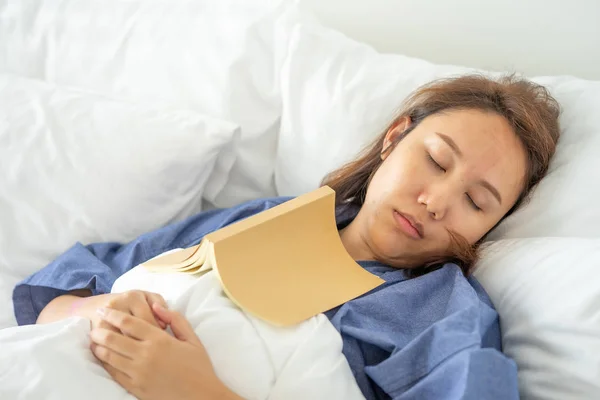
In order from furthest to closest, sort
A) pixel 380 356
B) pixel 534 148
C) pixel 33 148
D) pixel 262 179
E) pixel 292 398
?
pixel 262 179 < pixel 33 148 < pixel 534 148 < pixel 380 356 < pixel 292 398

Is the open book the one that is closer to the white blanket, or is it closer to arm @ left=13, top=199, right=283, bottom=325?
the white blanket

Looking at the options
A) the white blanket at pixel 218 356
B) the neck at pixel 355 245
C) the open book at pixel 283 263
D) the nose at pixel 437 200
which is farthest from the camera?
the neck at pixel 355 245

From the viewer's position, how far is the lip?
2.99 feet

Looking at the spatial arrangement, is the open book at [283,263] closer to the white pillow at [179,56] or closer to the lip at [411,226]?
the lip at [411,226]

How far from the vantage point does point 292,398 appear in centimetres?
71

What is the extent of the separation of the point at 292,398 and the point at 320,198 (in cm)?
27

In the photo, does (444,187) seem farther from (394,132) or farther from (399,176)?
(394,132)

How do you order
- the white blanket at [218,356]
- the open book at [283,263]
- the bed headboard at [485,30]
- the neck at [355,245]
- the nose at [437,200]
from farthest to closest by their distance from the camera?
the bed headboard at [485,30], the neck at [355,245], the nose at [437,200], the open book at [283,263], the white blanket at [218,356]

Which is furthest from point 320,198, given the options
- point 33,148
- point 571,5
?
point 571,5

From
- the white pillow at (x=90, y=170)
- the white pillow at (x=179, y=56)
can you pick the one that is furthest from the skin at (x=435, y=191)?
the white pillow at (x=179, y=56)

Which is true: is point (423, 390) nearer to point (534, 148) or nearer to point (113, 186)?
point (534, 148)

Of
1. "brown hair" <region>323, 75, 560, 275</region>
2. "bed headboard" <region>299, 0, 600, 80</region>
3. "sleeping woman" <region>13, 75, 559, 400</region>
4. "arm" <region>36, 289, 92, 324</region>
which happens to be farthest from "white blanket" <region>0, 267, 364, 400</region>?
"bed headboard" <region>299, 0, 600, 80</region>

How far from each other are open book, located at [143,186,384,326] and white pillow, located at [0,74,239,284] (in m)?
0.22

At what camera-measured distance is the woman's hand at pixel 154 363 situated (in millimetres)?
689
